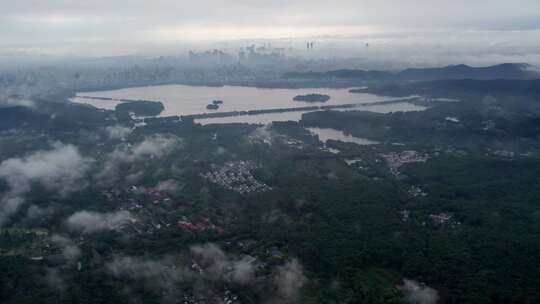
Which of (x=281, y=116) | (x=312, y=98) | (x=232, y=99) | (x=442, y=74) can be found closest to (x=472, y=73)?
(x=442, y=74)

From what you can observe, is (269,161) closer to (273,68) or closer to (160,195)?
(160,195)

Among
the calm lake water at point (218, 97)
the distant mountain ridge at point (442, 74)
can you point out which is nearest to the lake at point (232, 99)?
the calm lake water at point (218, 97)

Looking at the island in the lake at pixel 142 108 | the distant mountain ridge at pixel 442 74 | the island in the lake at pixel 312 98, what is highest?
the distant mountain ridge at pixel 442 74

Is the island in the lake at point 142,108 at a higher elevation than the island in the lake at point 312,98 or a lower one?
lower

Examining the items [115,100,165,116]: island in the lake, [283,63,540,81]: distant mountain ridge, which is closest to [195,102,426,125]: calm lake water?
[115,100,165,116]: island in the lake

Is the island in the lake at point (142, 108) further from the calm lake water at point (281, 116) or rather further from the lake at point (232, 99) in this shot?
the calm lake water at point (281, 116)

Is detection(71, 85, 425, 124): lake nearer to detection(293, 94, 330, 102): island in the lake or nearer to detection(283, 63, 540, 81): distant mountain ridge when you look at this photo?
detection(293, 94, 330, 102): island in the lake

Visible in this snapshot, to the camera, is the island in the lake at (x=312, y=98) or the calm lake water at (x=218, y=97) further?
the island in the lake at (x=312, y=98)

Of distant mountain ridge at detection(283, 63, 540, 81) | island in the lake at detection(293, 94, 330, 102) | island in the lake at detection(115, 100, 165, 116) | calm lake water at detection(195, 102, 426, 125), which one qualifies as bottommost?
calm lake water at detection(195, 102, 426, 125)
